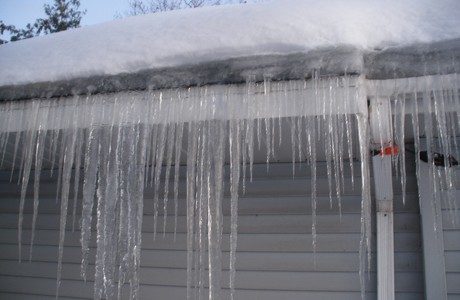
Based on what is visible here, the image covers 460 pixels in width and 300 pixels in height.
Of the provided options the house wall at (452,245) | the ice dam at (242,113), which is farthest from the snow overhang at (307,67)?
the house wall at (452,245)

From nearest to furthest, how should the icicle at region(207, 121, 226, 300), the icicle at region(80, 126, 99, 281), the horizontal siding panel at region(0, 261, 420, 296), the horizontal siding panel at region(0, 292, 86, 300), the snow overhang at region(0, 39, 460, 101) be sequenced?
the snow overhang at region(0, 39, 460, 101) → the icicle at region(207, 121, 226, 300) → the icicle at region(80, 126, 99, 281) → the horizontal siding panel at region(0, 261, 420, 296) → the horizontal siding panel at region(0, 292, 86, 300)

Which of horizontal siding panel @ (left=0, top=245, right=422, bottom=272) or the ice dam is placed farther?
horizontal siding panel @ (left=0, top=245, right=422, bottom=272)

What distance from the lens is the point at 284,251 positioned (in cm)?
341

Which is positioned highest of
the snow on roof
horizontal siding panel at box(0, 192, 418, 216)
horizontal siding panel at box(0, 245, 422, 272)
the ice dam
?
the snow on roof

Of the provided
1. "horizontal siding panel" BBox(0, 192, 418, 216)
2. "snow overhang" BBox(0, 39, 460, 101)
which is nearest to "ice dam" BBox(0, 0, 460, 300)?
"snow overhang" BBox(0, 39, 460, 101)

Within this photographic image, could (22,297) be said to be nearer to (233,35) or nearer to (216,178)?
(216,178)

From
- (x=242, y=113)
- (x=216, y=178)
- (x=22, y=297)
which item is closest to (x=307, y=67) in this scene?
(x=242, y=113)

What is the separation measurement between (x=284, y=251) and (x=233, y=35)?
6.14 ft

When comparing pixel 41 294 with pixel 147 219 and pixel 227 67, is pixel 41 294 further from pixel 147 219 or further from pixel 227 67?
pixel 227 67

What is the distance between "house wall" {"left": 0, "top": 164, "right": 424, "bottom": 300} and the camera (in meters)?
3.20

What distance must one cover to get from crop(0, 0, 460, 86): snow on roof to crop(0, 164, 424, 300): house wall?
1.48 m

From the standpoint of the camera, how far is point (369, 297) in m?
3.13

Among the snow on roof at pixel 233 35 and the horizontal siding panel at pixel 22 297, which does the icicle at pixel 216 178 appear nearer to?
the snow on roof at pixel 233 35

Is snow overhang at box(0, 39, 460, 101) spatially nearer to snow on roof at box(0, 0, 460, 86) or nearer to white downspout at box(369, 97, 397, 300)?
snow on roof at box(0, 0, 460, 86)
